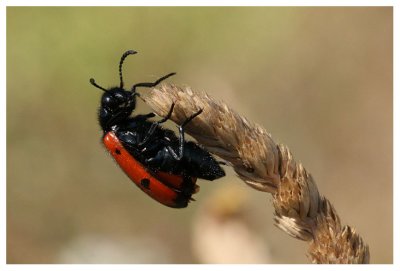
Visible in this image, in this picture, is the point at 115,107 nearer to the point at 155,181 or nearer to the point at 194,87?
the point at 155,181

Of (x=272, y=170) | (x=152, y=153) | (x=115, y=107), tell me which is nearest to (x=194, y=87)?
(x=115, y=107)

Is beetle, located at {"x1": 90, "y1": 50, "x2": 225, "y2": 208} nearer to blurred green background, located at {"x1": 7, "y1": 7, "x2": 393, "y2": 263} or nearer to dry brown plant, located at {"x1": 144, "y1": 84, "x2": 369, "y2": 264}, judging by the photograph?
dry brown plant, located at {"x1": 144, "y1": 84, "x2": 369, "y2": 264}

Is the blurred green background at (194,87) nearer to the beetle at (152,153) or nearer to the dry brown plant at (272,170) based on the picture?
the beetle at (152,153)

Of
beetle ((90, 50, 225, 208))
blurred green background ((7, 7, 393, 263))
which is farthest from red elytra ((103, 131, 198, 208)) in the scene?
blurred green background ((7, 7, 393, 263))

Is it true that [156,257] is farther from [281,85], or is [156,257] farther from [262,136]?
[262,136]

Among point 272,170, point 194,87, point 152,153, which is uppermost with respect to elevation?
point 272,170
